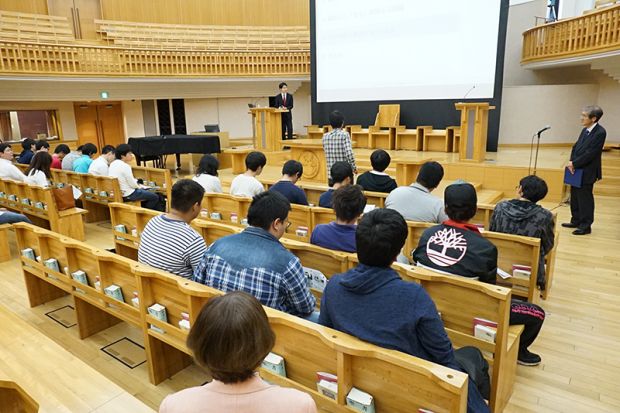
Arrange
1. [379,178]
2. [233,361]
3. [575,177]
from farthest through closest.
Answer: [575,177] → [379,178] → [233,361]

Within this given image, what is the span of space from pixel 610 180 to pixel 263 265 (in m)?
6.83

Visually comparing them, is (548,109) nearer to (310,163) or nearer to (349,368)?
(310,163)

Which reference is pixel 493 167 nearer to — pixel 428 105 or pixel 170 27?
pixel 428 105

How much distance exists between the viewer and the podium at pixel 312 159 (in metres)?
6.34

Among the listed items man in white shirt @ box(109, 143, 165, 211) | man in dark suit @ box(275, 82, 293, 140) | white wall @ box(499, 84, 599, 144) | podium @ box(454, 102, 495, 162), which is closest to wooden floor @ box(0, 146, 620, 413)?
man in white shirt @ box(109, 143, 165, 211)

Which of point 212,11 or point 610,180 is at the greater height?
point 212,11

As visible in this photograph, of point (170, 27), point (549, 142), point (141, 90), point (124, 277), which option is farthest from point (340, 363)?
point (170, 27)

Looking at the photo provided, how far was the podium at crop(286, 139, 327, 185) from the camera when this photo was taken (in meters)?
6.34

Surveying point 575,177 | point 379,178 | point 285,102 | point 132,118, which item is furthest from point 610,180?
point 132,118

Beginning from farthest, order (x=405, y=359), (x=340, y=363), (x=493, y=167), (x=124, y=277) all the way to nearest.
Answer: (x=493, y=167), (x=124, y=277), (x=340, y=363), (x=405, y=359)

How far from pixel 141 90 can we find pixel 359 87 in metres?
6.18

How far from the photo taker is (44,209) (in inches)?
181

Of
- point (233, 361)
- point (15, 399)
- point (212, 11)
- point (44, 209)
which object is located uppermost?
point (212, 11)

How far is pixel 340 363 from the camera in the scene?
4.43 ft
